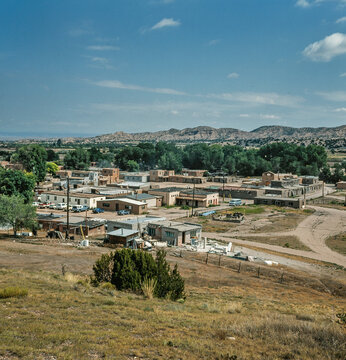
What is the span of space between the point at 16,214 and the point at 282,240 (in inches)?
1033

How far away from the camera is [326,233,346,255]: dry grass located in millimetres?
→ 34594

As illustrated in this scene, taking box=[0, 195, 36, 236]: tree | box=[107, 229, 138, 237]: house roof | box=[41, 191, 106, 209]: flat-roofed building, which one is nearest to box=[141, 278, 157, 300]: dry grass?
box=[107, 229, 138, 237]: house roof

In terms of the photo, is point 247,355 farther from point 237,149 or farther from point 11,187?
point 237,149

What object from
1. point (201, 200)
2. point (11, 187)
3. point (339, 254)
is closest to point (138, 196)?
point (201, 200)

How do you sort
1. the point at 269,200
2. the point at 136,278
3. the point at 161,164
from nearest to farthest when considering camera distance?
the point at 136,278
the point at 269,200
the point at 161,164

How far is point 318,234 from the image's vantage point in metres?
41.5

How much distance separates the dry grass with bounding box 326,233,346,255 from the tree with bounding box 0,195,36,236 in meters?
28.4

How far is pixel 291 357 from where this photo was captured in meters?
7.95

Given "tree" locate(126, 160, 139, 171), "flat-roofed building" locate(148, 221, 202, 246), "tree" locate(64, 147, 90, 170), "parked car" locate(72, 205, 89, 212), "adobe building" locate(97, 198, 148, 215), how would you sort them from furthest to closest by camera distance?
1. "tree" locate(126, 160, 139, 171)
2. "tree" locate(64, 147, 90, 170)
3. "parked car" locate(72, 205, 89, 212)
4. "adobe building" locate(97, 198, 148, 215)
5. "flat-roofed building" locate(148, 221, 202, 246)

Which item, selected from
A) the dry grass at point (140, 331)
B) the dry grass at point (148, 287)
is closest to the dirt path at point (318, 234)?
the dry grass at point (148, 287)

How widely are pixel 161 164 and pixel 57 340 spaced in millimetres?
106435

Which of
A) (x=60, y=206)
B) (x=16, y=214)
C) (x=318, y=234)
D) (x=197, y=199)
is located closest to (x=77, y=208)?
(x=60, y=206)

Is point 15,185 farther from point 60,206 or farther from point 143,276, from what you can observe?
point 143,276

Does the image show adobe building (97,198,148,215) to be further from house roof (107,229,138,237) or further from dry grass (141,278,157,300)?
dry grass (141,278,157,300)
